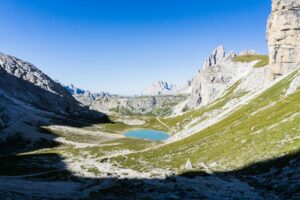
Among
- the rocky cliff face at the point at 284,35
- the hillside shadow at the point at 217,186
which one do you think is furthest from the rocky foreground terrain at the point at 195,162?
the rocky cliff face at the point at 284,35

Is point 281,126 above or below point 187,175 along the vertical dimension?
above

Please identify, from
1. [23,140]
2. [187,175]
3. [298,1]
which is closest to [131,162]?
[187,175]

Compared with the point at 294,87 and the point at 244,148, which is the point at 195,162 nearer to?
the point at 244,148

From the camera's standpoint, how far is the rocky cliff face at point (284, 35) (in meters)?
138

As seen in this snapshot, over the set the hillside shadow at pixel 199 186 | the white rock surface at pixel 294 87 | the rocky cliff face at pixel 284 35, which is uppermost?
the rocky cliff face at pixel 284 35

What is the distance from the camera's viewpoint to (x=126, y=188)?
38.3m

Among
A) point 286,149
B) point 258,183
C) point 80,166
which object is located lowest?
point 80,166

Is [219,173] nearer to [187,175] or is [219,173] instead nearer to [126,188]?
[187,175]

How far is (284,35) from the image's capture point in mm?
142250

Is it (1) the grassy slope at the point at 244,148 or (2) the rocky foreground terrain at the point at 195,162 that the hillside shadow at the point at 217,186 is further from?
(1) the grassy slope at the point at 244,148

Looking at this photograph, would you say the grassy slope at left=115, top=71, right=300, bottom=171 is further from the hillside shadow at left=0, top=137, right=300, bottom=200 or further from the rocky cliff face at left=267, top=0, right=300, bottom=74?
the rocky cliff face at left=267, top=0, right=300, bottom=74

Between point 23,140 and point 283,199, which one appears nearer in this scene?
point 283,199

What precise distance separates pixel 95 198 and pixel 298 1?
138127mm

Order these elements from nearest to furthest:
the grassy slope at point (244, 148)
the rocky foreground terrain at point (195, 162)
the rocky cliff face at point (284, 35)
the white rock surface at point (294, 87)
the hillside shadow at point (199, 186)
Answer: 1. the hillside shadow at point (199, 186)
2. the rocky foreground terrain at point (195, 162)
3. the grassy slope at point (244, 148)
4. the white rock surface at point (294, 87)
5. the rocky cliff face at point (284, 35)
